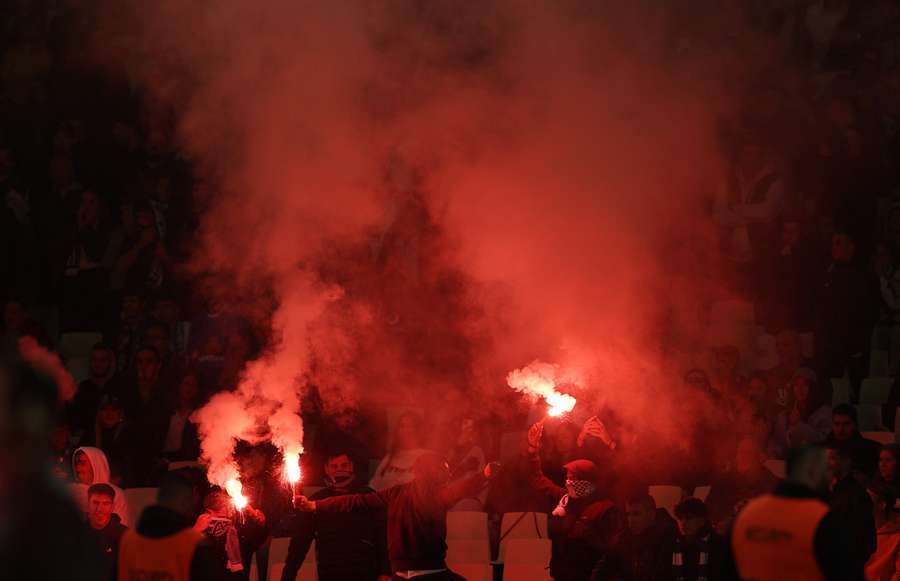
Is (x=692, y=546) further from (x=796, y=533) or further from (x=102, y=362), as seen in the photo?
(x=102, y=362)

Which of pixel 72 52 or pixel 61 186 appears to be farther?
pixel 72 52

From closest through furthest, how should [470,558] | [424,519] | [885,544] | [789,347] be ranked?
[424,519] < [885,544] < [470,558] < [789,347]

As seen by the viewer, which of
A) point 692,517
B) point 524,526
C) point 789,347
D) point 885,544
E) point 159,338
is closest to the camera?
point 885,544

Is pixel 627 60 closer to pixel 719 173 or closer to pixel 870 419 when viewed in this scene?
pixel 719 173

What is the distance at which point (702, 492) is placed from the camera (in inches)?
374

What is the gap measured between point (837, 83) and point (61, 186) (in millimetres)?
6597

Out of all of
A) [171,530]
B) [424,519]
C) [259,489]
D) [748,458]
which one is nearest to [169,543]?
[171,530]

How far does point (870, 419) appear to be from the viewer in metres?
10.2

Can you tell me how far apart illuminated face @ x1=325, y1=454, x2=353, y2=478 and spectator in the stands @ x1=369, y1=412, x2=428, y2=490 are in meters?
1.03

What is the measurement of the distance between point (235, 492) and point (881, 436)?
14.6 feet

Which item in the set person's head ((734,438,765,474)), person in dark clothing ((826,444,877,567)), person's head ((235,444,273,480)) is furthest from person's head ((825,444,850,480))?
person's head ((235,444,273,480))

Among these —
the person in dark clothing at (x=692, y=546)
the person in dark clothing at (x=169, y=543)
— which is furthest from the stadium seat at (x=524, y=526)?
the person in dark clothing at (x=169, y=543)

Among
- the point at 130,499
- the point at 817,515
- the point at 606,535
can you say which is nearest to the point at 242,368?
the point at 130,499

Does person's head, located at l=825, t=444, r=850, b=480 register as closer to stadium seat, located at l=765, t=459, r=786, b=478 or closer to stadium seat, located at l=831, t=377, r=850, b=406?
stadium seat, located at l=765, t=459, r=786, b=478
